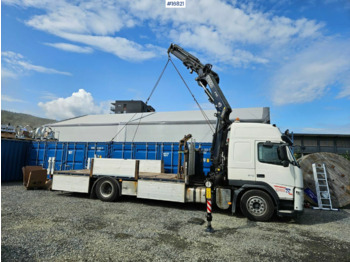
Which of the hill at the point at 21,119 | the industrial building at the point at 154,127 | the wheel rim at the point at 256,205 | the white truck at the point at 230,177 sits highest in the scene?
the hill at the point at 21,119

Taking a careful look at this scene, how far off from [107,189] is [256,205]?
5.85 meters

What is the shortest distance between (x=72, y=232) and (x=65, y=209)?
2504mm

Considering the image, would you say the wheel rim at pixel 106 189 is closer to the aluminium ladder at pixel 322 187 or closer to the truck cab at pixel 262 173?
the truck cab at pixel 262 173

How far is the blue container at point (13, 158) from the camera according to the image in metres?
14.1

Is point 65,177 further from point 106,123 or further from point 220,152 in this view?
point 106,123

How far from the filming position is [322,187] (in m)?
10.7

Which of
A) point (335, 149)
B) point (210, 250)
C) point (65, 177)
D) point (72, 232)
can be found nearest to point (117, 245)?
point (72, 232)

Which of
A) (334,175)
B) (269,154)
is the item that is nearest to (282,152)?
(269,154)

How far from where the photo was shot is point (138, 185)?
9047 millimetres

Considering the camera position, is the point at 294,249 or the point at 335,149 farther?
the point at 335,149

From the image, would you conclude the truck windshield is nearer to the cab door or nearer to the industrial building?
the cab door

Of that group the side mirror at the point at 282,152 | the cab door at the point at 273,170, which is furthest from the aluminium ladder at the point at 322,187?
the side mirror at the point at 282,152

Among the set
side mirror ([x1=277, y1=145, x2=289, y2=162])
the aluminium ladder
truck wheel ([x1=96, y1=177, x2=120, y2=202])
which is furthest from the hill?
side mirror ([x1=277, y1=145, x2=289, y2=162])

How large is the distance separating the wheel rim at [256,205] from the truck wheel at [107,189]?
199 inches
